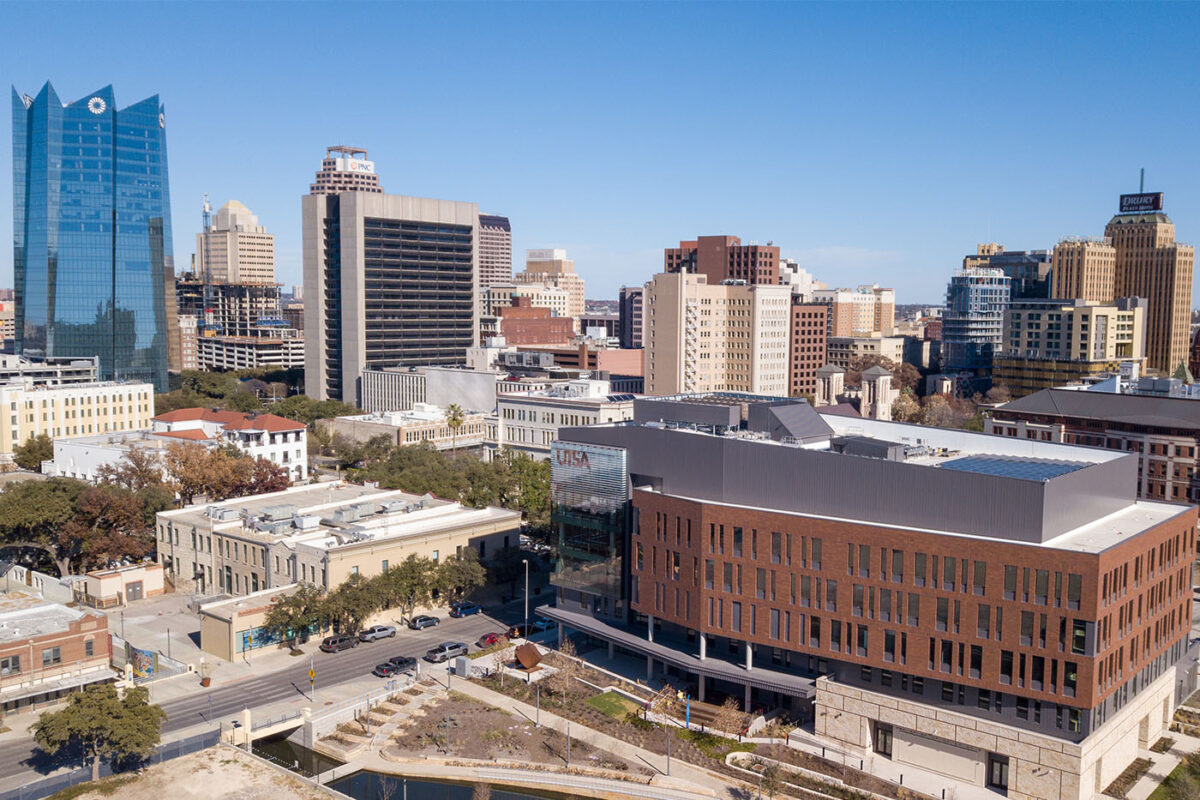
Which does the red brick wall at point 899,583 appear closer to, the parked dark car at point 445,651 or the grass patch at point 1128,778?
the grass patch at point 1128,778

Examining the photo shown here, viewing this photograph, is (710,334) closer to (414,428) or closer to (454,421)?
(454,421)

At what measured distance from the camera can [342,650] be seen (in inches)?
3223

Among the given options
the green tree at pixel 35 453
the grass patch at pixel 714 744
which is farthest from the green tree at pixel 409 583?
the green tree at pixel 35 453

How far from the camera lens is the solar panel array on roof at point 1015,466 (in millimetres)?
62406

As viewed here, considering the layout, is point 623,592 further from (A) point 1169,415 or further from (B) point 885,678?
(A) point 1169,415

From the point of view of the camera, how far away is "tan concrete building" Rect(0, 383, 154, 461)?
525 feet

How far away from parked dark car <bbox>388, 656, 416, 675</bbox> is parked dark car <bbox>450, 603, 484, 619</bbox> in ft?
38.9

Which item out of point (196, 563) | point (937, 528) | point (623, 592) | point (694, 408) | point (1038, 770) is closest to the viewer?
point (1038, 770)

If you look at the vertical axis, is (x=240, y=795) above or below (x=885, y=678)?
below

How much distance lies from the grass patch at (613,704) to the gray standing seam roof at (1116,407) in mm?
75872

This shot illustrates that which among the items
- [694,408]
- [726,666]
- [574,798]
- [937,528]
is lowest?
[574,798]

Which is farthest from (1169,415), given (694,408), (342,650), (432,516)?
A: (342,650)

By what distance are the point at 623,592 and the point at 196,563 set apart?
45.0 m

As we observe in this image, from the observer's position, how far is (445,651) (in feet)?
261
